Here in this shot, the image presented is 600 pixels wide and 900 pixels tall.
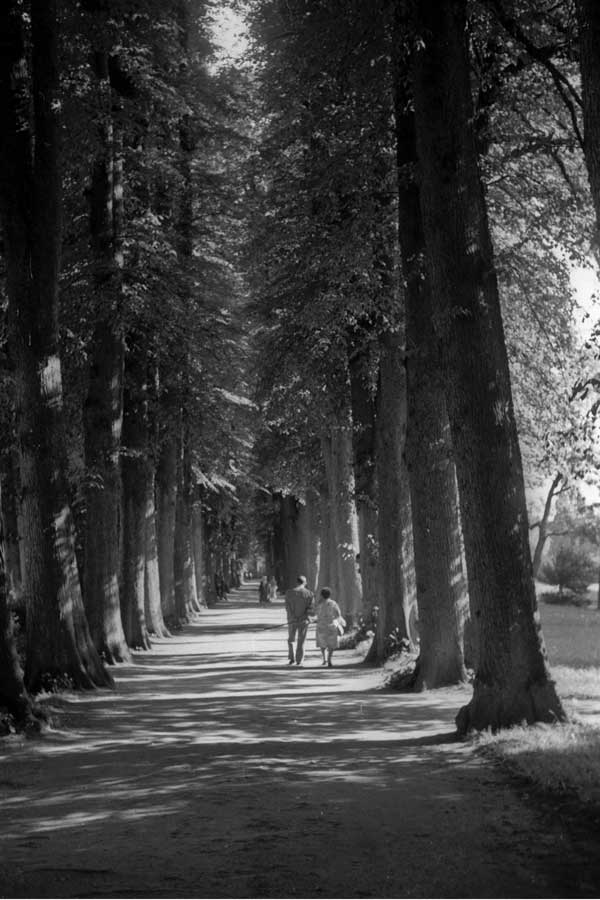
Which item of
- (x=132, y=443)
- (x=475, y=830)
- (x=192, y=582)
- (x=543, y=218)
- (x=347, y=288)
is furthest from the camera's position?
(x=192, y=582)

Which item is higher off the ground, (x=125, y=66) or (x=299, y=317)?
(x=125, y=66)

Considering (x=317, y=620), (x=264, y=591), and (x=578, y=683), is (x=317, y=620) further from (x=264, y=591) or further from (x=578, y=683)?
(x=264, y=591)

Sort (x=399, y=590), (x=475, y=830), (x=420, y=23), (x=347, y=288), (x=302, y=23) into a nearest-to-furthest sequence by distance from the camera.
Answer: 1. (x=475, y=830)
2. (x=420, y=23)
3. (x=302, y=23)
4. (x=347, y=288)
5. (x=399, y=590)

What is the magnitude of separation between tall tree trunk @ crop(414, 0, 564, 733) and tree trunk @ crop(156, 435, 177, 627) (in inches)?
899

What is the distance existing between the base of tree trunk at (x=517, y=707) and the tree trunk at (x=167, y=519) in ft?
77.3

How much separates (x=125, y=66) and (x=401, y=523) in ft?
34.2

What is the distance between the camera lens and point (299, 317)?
67.9 feet

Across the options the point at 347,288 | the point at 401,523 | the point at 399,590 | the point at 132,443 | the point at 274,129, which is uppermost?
the point at 274,129

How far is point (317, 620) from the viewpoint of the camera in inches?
904

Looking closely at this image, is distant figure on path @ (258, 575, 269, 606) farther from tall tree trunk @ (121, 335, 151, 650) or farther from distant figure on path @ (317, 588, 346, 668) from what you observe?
distant figure on path @ (317, 588, 346, 668)

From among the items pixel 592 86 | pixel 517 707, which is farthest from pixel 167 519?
pixel 592 86

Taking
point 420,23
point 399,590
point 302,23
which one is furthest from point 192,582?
point 420,23

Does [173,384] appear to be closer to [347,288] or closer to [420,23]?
[347,288]

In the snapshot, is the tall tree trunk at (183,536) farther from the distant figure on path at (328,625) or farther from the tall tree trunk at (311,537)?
the distant figure on path at (328,625)
